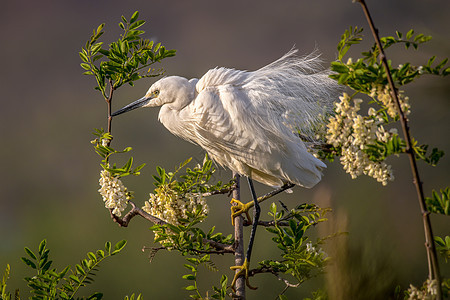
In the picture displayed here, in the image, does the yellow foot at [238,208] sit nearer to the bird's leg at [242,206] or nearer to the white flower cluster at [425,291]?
the bird's leg at [242,206]

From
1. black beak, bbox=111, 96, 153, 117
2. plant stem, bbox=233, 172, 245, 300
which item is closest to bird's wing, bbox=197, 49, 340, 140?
black beak, bbox=111, 96, 153, 117

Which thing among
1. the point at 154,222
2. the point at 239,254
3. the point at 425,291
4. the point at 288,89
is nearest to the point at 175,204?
the point at 154,222

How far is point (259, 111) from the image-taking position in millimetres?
1303

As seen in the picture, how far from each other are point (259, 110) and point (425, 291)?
2.27 ft

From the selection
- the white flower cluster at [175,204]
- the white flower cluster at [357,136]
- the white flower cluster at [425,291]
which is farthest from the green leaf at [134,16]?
the white flower cluster at [425,291]

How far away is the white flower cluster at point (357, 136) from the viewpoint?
2.70 feet

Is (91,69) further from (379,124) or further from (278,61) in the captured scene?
(379,124)

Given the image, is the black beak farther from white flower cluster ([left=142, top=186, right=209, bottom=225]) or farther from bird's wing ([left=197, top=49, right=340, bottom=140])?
white flower cluster ([left=142, top=186, right=209, bottom=225])

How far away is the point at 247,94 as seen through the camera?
1.34 meters

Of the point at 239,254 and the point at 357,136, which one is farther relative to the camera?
the point at 239,254

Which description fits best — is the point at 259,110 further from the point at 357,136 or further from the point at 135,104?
the point at 357,136

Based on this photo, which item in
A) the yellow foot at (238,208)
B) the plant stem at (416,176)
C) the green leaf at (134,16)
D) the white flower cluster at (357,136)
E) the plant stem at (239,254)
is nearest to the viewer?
the plant stem at (416,176)

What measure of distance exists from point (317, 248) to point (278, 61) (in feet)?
1.83

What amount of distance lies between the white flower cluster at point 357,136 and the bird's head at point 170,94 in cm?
59
